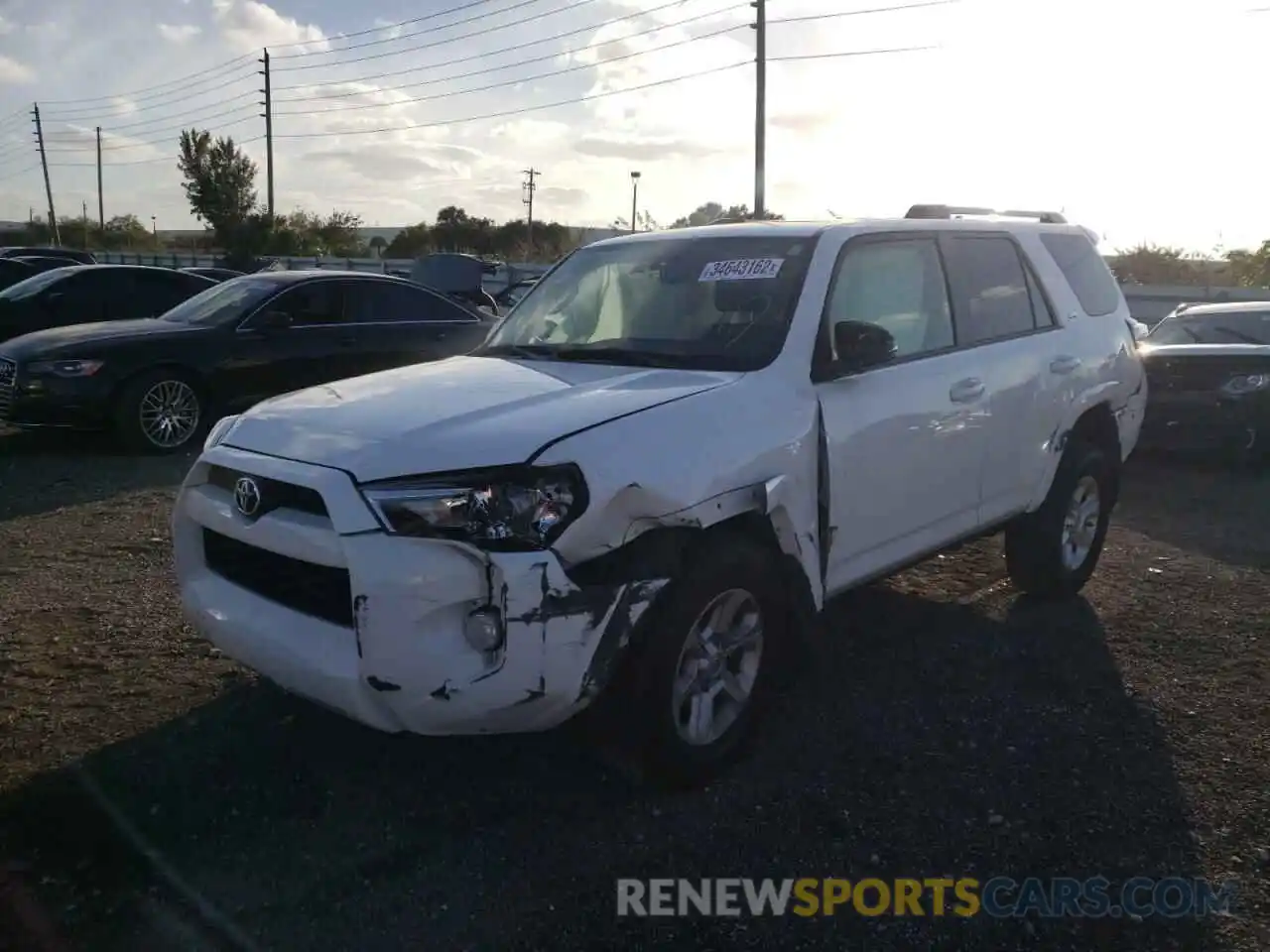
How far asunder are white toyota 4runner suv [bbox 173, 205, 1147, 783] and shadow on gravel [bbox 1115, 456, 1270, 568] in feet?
7.42

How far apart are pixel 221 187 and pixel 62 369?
44.8 metres

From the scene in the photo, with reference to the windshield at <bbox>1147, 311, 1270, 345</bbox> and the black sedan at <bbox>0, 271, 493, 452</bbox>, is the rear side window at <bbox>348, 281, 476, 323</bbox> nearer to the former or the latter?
the black sedan at <bbox>0, 271, 493, 452</bbox>

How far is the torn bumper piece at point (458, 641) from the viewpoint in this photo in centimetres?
301

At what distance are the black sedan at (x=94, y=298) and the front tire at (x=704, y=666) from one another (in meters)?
10.1

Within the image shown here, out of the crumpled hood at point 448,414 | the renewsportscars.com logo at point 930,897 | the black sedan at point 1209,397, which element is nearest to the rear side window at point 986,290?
the crumpled hood at point 448,414

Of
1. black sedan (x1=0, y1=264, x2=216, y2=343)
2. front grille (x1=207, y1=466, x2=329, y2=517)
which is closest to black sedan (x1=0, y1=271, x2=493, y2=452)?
black sedan (x1=0, y1=264, x2=216, y2=343)

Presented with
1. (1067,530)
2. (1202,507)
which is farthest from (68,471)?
(1202,507)

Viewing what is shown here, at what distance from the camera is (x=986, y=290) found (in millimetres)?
5141

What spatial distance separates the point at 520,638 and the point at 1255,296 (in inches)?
932

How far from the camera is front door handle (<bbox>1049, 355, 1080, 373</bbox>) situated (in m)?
5.32

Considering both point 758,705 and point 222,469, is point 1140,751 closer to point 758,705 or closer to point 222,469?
point 758,705

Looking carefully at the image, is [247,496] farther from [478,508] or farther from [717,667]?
[717,667]

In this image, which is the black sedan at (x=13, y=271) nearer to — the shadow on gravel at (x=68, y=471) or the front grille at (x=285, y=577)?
the shadow on gravel at (x=68, y=471)

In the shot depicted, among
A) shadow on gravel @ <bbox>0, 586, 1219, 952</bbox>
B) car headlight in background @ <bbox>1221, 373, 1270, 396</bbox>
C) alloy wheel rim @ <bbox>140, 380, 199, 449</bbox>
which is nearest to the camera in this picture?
shadow on gravel @ <bbox>0, 586, 1219, 952</bbox>
